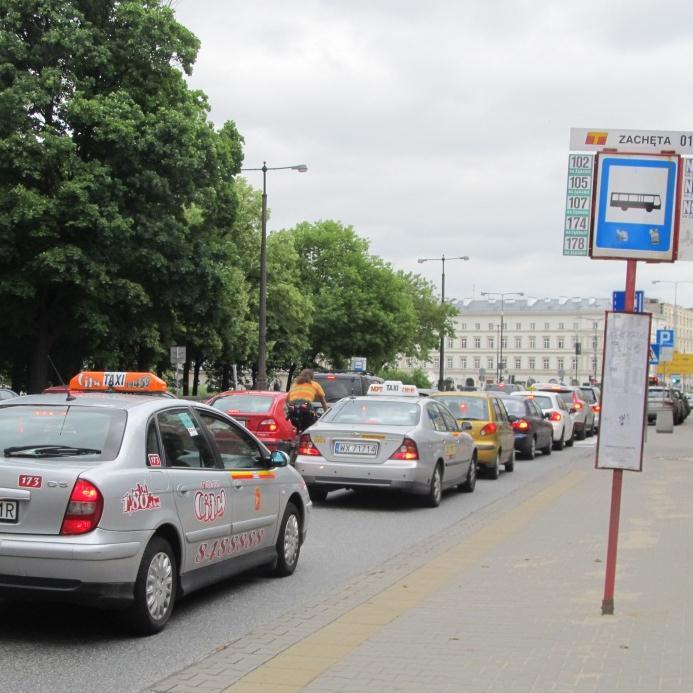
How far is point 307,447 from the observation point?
576 inches

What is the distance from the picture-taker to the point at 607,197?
753 cm

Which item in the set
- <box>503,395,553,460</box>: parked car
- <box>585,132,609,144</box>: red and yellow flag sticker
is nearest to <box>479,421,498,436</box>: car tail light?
<box>503,395,553,460</box>: parked car

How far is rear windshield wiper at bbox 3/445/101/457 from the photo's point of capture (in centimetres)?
687

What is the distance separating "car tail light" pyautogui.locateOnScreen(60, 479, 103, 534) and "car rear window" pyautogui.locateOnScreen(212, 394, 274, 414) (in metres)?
12.3

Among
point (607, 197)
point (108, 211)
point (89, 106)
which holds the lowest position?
point (607, 197)

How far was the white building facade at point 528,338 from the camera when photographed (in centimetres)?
17138

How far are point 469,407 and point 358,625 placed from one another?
519 inches

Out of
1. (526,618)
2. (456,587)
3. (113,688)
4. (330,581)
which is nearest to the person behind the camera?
(113,688)

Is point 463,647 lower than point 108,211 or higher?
lower

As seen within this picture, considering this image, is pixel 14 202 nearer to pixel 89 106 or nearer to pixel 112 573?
pixel 89 106

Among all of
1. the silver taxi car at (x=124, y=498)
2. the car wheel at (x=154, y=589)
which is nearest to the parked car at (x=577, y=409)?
the silver taxi car at (x=124, y=498)

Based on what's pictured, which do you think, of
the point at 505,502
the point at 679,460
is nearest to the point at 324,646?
the point at 505,502

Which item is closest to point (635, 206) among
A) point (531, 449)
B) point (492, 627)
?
point (492, 627)

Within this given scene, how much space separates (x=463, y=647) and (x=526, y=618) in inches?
37.7
